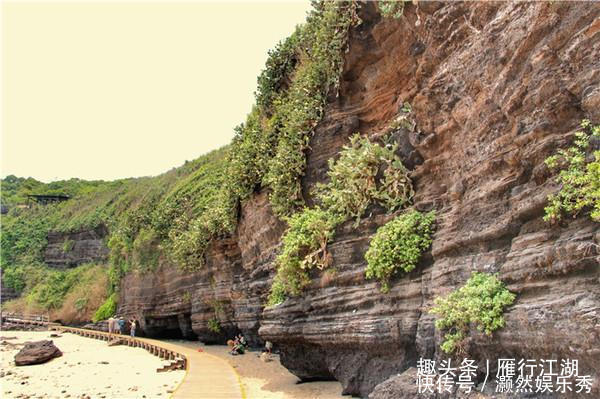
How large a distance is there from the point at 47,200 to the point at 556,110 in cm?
7017

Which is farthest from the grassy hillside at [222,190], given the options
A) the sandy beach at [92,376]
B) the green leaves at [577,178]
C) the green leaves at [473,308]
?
the green leaves at [577,178]

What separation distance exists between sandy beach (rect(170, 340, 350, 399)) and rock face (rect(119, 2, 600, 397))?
0.49m

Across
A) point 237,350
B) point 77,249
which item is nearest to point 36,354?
point 237,350

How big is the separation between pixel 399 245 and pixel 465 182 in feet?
5.97

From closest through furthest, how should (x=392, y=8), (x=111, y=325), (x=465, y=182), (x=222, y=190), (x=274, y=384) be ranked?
(x=465, y=182) < (x=392, y=8) < (x=274, y=384) < (x=222, y=190) < (x=111, y=325)

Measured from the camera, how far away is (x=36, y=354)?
21.9m

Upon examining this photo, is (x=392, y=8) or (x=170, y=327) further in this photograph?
(x=170, y=327)

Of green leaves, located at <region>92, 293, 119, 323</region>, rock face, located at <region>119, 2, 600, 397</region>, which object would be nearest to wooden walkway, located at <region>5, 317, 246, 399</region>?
rock face, located at <region>119, 2, 600, 397</region>

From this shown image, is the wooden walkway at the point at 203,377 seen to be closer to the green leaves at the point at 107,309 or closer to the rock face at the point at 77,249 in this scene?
the green leaves at the point at 107,309

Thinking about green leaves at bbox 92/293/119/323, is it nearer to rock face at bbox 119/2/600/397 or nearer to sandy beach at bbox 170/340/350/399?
sandy beach at bbox 170/340/350/399

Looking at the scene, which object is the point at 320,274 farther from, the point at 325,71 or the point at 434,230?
the point at 325,71

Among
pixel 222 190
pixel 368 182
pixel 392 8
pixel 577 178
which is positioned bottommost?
pixel 577 178

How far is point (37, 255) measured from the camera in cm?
5078

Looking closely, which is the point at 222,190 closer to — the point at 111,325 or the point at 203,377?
the point at 203,377
